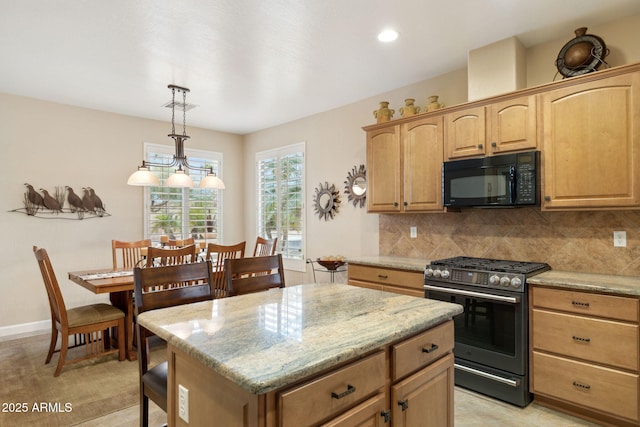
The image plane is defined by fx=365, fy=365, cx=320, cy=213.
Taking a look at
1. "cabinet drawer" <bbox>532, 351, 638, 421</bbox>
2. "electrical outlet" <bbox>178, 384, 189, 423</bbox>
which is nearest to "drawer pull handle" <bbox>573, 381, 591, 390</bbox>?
"cabinet drawer" <bbox>532, 351, 638, 421</bbox>

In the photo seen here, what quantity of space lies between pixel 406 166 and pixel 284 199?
2.39 meters

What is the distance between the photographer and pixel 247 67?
3457 mm

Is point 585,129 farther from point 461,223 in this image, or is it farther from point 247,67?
point 247,67

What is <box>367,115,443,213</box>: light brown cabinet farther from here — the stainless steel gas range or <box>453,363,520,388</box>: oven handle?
<box>453,363,520,388</box>: oven handle

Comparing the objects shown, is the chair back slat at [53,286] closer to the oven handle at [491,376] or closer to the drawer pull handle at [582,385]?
the oven handle at [491,376]

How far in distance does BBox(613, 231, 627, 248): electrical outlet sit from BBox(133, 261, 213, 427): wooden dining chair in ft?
9.35

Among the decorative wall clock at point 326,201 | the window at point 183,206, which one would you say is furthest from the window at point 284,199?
the window at point 183,206

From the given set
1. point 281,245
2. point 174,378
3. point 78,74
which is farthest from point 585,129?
point 78,74

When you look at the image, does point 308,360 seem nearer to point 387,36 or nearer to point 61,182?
point 387,36

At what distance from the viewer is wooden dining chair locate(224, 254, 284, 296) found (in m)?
2.18

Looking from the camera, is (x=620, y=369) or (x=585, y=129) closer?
(x=620, y=369)

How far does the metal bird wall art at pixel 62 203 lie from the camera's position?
4.30m

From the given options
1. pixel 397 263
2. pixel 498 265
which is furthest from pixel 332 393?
pixel 397 263

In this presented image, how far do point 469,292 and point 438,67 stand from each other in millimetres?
2128
